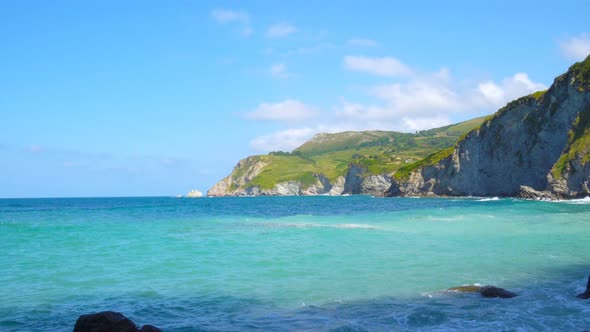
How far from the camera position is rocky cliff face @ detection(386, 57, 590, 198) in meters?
72.2

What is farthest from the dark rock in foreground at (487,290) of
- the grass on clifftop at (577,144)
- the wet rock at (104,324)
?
the grass on clifftop at (577,144)

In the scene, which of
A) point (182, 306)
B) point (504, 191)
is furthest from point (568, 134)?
point (182, 306)

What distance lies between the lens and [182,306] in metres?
13.2

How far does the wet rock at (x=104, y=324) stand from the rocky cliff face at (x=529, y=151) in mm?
73079

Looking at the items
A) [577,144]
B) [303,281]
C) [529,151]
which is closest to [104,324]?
[303,281]

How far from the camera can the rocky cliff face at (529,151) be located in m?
72.2

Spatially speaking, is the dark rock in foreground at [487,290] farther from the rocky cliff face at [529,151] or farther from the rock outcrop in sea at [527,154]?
the rocky cliff face at [529,151]

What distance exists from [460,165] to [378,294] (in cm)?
10292

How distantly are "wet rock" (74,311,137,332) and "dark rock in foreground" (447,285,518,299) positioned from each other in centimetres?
965

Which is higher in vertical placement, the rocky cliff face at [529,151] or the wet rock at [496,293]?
the rocky cliff face at [529,151]

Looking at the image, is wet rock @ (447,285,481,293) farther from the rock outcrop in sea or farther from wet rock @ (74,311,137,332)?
the rock outcrop in sea

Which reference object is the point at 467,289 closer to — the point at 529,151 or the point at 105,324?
the point at 105,324

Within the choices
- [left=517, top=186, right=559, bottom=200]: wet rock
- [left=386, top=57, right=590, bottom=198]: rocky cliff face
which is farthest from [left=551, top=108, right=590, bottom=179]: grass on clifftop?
[left=517, top=186, right=559, bottom=200]: wet rock

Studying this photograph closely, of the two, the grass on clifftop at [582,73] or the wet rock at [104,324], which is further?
the grass on clifftop at [582,73]
